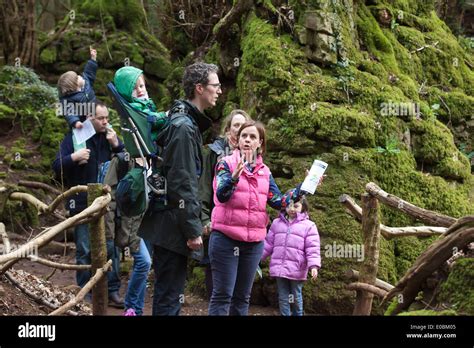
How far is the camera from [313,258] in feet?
22.7

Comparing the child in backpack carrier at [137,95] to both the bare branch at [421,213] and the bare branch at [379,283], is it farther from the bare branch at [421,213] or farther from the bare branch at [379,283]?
the bare branch at [379,283]

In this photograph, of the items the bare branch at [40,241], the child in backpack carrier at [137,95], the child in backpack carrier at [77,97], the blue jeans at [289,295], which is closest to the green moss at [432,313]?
the child in backpack carrier at [137,95]

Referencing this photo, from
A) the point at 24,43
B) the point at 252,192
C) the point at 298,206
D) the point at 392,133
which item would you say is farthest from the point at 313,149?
the point at 24,43

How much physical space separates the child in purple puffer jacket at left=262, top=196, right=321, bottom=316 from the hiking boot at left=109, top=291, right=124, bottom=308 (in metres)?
1.86

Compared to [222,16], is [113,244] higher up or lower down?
lower down

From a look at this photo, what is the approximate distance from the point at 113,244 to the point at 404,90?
4707mm

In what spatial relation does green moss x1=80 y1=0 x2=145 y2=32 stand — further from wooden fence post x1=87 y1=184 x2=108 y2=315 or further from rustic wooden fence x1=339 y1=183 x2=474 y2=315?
rustic wooden fence x1=339 y1=183 x2=474 y2=315

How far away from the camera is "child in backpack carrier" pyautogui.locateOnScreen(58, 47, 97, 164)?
772 centimetres

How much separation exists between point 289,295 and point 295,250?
18.2 inches

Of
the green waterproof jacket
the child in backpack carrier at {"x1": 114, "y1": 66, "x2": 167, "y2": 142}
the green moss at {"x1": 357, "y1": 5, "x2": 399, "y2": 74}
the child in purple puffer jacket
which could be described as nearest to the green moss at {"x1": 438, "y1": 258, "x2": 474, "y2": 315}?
the green waterproof jacket

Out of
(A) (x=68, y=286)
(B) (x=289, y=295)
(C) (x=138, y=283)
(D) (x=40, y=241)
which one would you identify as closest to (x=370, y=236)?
(B) (x=289, y=295)

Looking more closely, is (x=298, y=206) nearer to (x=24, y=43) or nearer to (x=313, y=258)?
(x=313, y=258)

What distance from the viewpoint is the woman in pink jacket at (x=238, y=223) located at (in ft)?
18.1

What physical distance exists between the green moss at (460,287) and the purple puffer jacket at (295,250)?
2518mm
